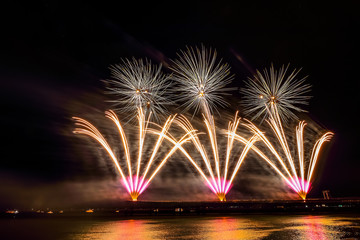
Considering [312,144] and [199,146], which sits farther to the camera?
[312,144]

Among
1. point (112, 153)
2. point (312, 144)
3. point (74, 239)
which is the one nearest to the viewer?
point (74, 239)

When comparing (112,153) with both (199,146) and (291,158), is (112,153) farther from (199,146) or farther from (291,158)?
(291,158)

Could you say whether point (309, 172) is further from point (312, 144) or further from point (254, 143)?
point (254, 143)

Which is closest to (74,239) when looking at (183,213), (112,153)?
(112,153)

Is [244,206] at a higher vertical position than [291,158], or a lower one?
lower

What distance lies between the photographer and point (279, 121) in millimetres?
23062

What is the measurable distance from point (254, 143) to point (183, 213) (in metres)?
11.5

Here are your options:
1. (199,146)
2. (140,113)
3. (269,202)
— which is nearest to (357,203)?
(269,202)

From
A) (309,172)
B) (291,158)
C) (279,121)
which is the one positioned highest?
(279,121)

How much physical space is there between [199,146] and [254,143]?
7481 millimetres

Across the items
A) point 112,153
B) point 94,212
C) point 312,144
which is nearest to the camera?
point 112,153

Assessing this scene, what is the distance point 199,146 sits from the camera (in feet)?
73.2

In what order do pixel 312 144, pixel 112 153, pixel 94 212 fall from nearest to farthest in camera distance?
pixel 112 153 < pixel 312 144 < pixel 94 212

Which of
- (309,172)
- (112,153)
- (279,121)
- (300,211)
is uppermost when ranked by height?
(279,121)
